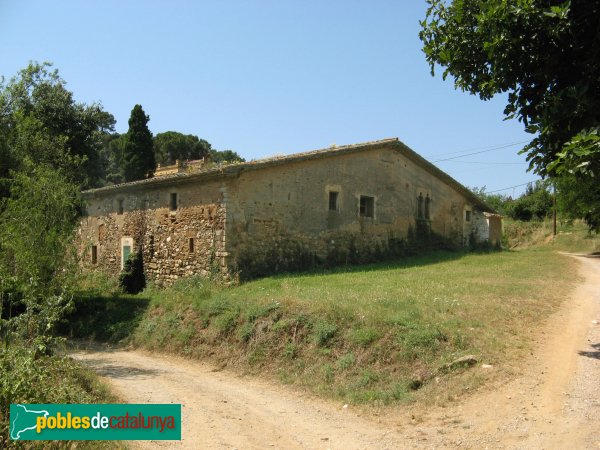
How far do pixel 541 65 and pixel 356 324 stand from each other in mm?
5851

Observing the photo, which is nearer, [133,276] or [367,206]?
[133,276]

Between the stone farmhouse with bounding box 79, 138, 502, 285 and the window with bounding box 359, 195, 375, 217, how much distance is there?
4 cm

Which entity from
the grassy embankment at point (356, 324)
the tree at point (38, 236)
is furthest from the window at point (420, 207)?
the tree at point (38, 236)

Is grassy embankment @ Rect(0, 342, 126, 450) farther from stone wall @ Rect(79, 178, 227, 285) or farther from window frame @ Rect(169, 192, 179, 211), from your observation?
window frame @ Rect(169, 192, 179, 211)

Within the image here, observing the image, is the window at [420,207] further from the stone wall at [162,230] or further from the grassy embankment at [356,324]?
the stone wall at [162,230]

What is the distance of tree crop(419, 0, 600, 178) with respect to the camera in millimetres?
7047

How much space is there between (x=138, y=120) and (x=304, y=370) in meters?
32.1

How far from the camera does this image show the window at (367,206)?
22.2 meters

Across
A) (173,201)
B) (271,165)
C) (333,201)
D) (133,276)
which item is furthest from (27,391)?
(333,201)

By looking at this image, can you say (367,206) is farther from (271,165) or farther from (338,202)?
(271,165)

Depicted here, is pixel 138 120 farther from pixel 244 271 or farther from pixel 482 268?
pixel 482 268

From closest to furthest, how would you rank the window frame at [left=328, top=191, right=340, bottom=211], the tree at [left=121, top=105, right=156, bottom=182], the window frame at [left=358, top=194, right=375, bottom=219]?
the window frame at [left=328, top=191, right=340, bottom=211] < the window frame at [left=358, top=194, right=375, bottom=219] < the tree at [left=121, top=105, right=156, bottom=182]

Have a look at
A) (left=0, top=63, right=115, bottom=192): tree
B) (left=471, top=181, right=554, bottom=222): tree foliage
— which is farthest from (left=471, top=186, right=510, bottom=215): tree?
(left=0, top=63, right=115, bottom=192): tree

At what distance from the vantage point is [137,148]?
37656 mm
